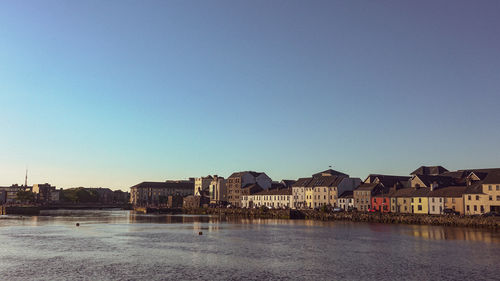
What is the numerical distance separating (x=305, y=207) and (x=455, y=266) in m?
131

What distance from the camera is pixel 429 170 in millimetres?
175750

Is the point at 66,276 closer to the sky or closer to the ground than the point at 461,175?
closer to the ground

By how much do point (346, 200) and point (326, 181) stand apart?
1490 cm

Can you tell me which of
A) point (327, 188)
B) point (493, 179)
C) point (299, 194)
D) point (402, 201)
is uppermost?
point (493, 179)

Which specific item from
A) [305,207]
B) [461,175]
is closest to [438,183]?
[461,175]

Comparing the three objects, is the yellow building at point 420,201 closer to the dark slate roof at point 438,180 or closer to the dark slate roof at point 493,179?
the dark slate roof at point 438,180

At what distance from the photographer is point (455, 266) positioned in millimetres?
49594

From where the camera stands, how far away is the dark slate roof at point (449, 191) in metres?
122

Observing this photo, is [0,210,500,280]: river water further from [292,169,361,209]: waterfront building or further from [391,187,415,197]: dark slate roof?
[292,169,361,209]: waterfront building

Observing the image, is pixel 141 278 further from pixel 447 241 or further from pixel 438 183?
pixel 438 183

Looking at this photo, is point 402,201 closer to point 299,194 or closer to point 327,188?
point 327,188

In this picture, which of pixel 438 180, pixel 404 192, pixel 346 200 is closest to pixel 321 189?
pixel 346 200

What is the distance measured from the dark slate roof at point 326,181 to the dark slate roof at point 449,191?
147 ft

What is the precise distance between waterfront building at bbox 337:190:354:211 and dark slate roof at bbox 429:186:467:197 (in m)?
35.7
